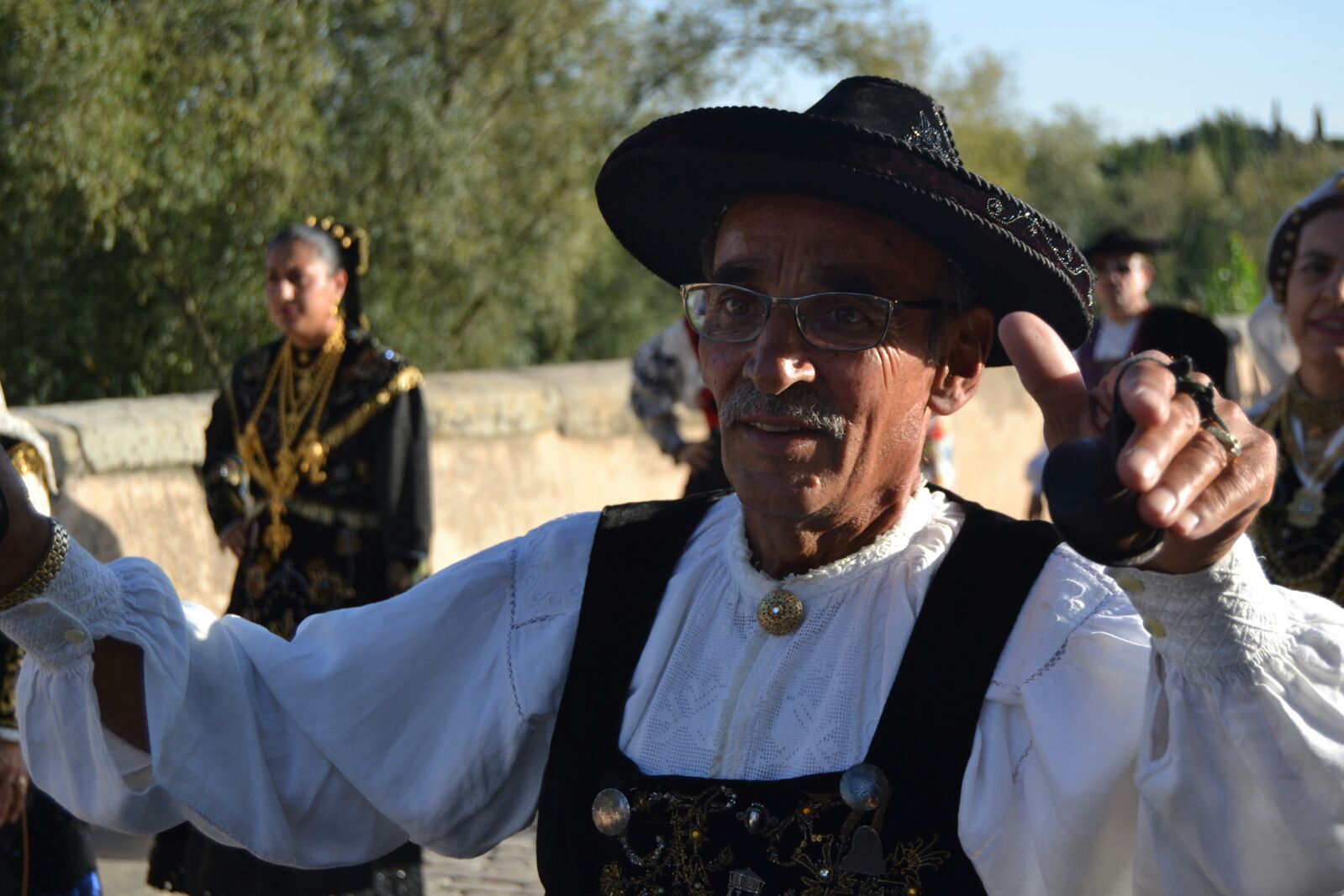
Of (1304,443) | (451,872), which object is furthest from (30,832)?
(1304,443)

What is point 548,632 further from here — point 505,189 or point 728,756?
point 505,189

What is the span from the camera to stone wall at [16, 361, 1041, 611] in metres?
5.20

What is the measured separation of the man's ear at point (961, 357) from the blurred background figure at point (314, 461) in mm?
3168

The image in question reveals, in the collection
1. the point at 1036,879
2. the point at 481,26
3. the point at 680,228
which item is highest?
the point at 481,26

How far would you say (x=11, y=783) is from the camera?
12.2ft

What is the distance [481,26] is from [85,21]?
4150mm

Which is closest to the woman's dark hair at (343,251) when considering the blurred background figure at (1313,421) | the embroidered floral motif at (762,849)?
the blurred background figure at (1313,421)

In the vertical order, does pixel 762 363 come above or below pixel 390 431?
above

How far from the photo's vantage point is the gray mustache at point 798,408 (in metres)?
2.02

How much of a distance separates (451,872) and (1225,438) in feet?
12.9

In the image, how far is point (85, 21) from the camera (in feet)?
27.3

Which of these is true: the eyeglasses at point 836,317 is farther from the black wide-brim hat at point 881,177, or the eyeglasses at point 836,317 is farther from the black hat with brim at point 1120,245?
the black hat with brim at point 1120,245

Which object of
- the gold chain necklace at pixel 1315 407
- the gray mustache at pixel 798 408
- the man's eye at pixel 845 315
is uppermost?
the man's eye at pixel 845 315

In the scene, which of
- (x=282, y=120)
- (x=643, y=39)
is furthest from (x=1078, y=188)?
(x=282, y=120)
